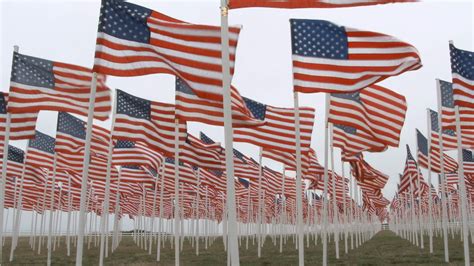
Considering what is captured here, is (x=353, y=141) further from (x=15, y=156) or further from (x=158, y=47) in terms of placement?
(x=15, y=156)

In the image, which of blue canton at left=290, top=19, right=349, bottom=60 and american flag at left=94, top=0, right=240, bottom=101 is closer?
american flag at left=94, top=0, right=240, bottom=101

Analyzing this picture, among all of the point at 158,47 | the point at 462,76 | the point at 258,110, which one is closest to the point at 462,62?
the point at 462,76

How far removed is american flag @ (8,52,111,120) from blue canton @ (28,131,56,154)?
1073 cm

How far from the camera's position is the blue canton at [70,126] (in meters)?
19.4

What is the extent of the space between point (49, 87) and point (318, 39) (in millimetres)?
7014

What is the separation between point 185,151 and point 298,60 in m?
9.16

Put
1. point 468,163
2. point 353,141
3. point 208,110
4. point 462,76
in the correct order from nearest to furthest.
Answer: point 208,110
point 462,76
point 353,141
point 468,163

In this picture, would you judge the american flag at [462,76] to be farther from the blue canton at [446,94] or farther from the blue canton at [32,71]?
the blue canton at [32,71]

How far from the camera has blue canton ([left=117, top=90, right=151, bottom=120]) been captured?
17906 mm

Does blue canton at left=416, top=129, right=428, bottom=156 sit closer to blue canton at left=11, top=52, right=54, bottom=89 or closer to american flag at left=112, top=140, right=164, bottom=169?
american flag at left=112, top=140, right=164, bottom=169

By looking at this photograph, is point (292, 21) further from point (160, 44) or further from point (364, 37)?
point (160, 44)

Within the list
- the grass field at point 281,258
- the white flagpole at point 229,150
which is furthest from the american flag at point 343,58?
the grass field at point 281,258

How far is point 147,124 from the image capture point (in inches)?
703

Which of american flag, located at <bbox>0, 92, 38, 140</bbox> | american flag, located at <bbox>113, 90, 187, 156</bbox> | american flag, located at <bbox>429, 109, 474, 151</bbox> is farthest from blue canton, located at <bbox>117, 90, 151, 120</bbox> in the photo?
american flag, located at <bbox>429, 109, 474, 151</bbox>
